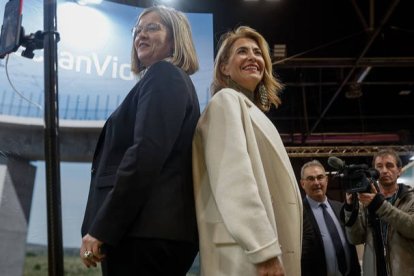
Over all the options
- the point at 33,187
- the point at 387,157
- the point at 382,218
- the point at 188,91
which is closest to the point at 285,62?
the point at 387,157

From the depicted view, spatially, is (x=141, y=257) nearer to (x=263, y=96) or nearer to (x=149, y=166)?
(x=149, y=166)

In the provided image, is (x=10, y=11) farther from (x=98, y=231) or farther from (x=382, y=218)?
Answer: (x=382, y=218)

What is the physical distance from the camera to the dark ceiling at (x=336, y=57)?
4.73 m

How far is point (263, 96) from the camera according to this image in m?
1.41

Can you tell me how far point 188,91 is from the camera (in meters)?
1.09

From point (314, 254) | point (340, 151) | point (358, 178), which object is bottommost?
point (314, 254)

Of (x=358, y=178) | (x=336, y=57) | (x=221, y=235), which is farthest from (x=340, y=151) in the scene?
(x=221, y=235)

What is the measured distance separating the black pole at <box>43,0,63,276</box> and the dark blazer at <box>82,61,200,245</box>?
0.25 feet

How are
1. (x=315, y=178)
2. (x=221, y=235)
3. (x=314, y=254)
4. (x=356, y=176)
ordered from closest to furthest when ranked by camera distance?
1. (x=221, y=235)
2. (x=356, y=176)
3. (x=314, y=254)
4. (x=315, y=178)

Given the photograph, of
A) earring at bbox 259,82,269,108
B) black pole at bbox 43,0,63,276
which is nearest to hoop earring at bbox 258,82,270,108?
earring at bbox 259,82,269,108

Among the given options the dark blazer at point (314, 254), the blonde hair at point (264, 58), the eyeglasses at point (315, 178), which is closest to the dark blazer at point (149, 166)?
the blonde hair at point (264, 58)

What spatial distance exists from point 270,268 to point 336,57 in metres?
5.07

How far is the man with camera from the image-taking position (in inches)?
87.4

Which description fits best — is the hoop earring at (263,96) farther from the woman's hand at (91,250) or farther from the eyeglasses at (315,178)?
the eyeglasses at (315,178)
